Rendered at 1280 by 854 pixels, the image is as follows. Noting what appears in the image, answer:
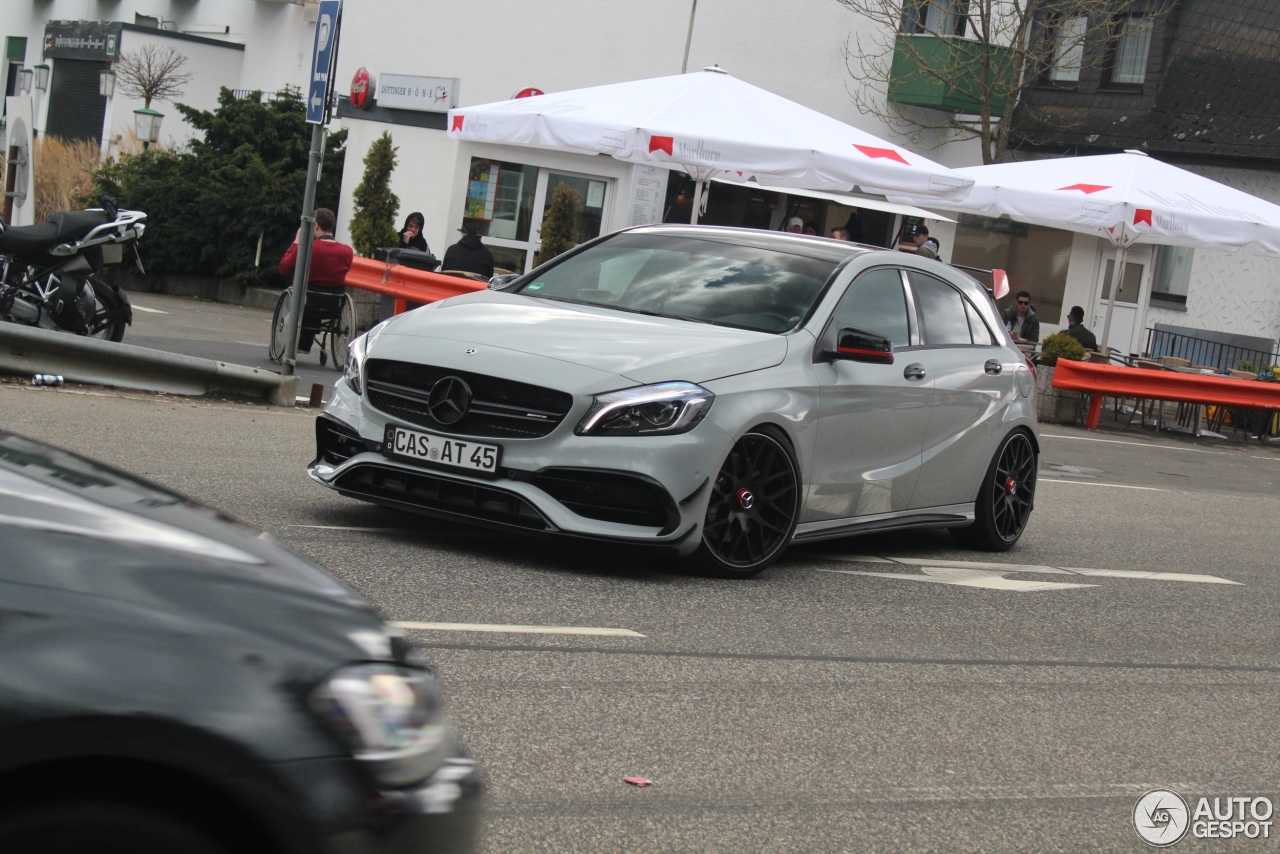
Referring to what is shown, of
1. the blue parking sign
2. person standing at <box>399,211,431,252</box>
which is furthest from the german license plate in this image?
person standing at <box>399,211,431,252</box>

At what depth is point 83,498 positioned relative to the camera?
100 inches

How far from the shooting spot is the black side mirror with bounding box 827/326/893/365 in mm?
7605

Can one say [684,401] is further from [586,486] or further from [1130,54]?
[1130,54]

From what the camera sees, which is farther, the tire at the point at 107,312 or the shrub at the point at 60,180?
the shrub at the point at 60,180

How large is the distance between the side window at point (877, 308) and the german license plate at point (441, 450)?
198 centimetres

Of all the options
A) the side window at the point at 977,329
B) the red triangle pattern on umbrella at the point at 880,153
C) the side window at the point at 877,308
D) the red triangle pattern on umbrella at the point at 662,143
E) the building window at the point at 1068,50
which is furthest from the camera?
the building window at the point at 1068,50

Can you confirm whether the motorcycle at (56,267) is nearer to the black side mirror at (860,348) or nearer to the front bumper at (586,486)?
the front bumper at (586,486)

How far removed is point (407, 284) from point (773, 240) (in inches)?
377

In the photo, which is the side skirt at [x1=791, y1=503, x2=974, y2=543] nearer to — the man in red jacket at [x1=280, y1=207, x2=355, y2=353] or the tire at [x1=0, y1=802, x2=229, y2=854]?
the tire at [x1=0, y1=802, x2=229, y2=854]

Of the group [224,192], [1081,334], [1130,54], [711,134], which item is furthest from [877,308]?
[1130,54]

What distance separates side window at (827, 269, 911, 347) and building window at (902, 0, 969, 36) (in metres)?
20.8

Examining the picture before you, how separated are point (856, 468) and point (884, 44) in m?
22.7

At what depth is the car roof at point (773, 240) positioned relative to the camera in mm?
8297

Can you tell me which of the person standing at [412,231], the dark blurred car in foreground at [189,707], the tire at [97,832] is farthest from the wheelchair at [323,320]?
the tire at [97,832]
